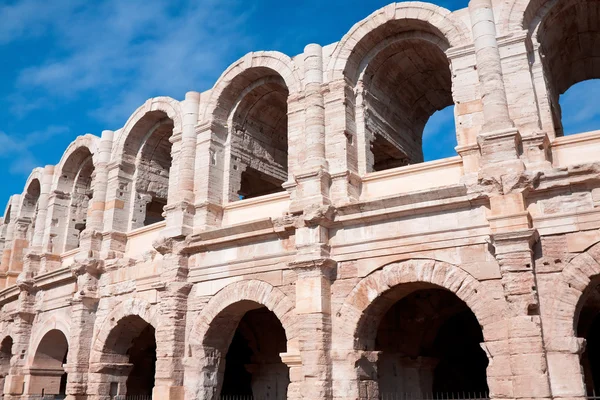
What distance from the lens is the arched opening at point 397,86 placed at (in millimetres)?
10594

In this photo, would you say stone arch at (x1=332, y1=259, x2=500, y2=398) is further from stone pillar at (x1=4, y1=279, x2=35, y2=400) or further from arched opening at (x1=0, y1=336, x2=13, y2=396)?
arched opening at (x1=0, y1=336, x2=13, y2=396)

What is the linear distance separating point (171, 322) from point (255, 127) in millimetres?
4742

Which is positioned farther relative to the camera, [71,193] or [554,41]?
[71,193]

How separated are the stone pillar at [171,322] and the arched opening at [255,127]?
1702mm

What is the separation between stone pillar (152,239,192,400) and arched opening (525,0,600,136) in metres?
7.15

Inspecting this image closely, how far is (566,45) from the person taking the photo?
10.8 m

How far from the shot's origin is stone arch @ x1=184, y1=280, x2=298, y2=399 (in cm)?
1026

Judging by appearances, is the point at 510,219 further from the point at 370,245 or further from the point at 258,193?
the point at 258,193

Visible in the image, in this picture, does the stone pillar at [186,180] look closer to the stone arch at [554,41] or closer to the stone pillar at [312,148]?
the stone pillar at [312,148]

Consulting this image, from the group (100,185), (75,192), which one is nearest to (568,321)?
(100,185)

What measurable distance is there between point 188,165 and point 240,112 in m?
1.67

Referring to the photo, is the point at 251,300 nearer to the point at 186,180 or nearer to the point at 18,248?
the point at 186,180

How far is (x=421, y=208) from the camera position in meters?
8.91

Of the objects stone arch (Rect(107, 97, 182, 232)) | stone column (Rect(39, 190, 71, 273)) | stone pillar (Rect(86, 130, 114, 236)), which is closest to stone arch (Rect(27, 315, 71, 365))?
stone column (Rect(39, 190, 71, 273))
